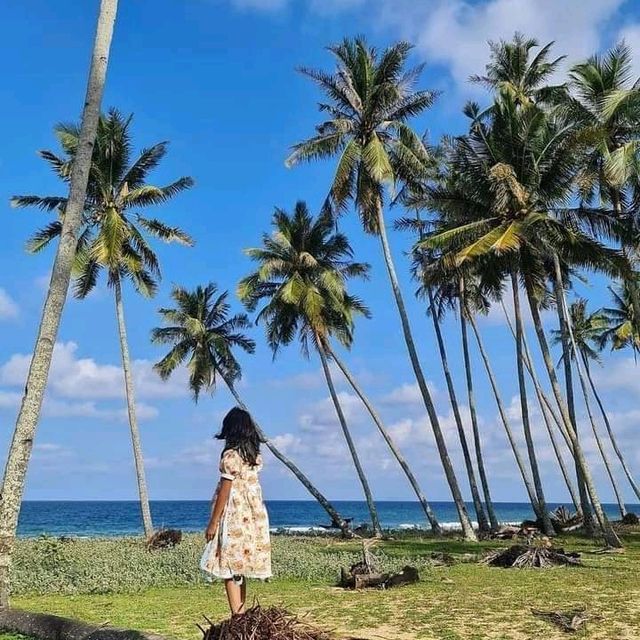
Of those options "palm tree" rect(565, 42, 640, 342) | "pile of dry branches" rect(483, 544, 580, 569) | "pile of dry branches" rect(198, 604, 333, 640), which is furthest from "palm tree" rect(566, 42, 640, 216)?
"pile of dry branches" rect(198, 604, 333, 640)

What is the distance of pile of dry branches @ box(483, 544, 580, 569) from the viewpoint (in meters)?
14.6

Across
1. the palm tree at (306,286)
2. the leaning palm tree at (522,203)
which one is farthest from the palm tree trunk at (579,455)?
the palm tree at (306,286)

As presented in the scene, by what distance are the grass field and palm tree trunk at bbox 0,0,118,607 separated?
158 centimetres

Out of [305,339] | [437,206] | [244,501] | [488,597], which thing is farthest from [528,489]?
[244,501]

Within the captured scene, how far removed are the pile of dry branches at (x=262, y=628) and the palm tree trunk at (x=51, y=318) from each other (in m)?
4.20

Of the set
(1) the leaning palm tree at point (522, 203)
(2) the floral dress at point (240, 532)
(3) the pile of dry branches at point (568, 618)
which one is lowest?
(3) the pile of dry branches at point (568, 618)

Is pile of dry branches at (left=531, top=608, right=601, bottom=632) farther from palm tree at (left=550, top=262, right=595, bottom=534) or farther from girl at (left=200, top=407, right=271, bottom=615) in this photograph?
palm tree at (left=550, top=262, right=595, bottom=534)

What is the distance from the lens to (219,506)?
5918 mm

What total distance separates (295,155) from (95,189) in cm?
669

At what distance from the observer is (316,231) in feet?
98.7

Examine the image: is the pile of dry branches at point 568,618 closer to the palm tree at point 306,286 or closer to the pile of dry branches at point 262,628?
the pile of dry branches at point 262,628

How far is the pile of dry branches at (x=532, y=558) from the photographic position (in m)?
14.6

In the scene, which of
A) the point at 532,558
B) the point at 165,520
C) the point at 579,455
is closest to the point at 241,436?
the point at 532,558

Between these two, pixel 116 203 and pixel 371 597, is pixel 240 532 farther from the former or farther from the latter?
pixel 116 203
